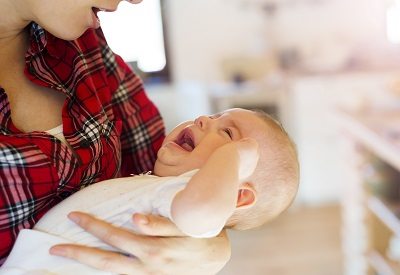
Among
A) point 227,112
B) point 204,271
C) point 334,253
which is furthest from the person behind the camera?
point 334,253

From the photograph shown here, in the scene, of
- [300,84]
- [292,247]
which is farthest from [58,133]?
[300,84]

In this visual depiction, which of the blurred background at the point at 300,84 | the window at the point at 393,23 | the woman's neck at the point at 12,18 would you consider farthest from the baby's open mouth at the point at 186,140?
the window at the point at 393,23

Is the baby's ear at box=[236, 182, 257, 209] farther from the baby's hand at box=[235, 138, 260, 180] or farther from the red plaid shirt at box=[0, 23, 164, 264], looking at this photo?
the red plaid shirt at box=[0, 23, 164, 264]

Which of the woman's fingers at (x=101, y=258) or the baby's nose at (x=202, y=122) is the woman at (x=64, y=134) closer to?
the woman's fingers at (x=101, y=258)

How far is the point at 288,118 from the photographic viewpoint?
407cm

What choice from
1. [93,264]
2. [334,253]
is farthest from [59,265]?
[334,253]

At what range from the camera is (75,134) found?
0.92m

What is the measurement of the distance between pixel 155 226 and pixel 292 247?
110 inches

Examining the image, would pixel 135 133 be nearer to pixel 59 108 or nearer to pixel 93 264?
pixel 59 108

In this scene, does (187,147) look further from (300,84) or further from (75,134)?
(300,84)

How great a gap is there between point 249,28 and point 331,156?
1257 mm

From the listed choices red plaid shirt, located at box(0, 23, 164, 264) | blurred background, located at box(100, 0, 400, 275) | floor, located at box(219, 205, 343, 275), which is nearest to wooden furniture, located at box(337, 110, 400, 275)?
blurred background, located at box(100, 0, 400, 275)

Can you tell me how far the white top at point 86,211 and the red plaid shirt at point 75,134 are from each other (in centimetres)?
3

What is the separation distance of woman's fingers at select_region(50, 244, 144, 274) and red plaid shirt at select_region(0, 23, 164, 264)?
3.2 inches
